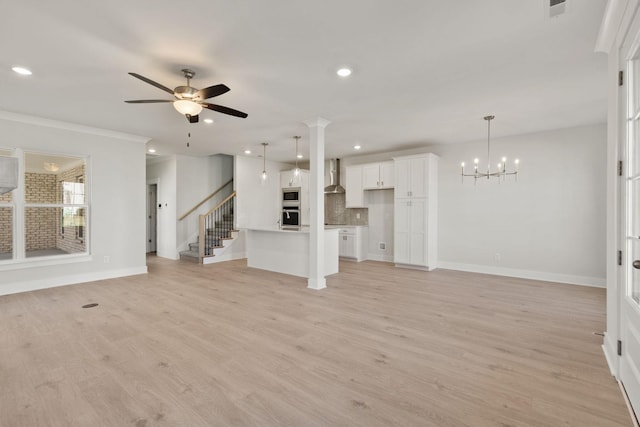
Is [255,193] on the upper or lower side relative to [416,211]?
upper

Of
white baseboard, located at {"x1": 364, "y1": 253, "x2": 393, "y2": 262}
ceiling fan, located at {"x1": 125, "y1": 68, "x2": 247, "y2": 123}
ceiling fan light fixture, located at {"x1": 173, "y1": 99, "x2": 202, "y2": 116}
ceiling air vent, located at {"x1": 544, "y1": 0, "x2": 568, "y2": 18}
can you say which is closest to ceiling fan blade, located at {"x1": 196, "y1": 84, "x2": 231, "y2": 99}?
ceiling fan, located at {"x1": 125, "y1": 68, "x2": 247, "y2": 123}

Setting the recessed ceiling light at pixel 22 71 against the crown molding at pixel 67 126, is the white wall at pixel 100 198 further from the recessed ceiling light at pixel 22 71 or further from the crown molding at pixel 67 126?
the recessed ceiling light at pixel 22 71

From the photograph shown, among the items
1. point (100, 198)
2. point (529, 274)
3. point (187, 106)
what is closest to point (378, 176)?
point (529, 274)

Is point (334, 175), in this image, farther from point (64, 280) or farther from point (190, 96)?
point (64, 280)

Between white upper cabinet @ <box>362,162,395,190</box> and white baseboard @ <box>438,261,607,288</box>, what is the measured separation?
2.20 metres

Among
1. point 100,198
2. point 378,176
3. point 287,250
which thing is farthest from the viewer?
point 378,176

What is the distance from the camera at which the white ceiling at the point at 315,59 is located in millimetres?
2244

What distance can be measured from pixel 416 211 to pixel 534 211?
212 centimetres

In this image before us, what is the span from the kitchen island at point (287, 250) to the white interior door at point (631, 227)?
3.89 metres

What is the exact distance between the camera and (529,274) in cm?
566

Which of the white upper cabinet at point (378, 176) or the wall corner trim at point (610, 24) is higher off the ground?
the wall corner trim at point (610, 24)

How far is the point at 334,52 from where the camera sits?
2.80m

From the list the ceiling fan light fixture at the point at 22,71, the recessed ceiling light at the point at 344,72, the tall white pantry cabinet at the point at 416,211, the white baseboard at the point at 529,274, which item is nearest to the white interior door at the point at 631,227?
the recessed ceiling light at the point at 344,72

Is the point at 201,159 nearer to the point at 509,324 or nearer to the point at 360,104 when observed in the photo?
the point at 360,104
